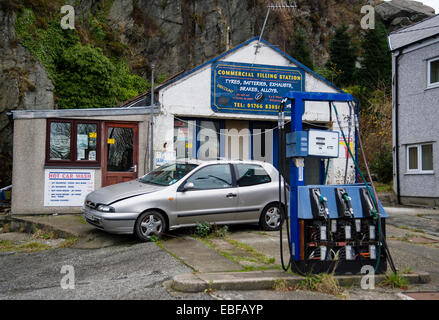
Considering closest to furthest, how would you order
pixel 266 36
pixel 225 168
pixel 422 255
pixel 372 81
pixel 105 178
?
pixel 422 255
pixel 225 168
pixel 105 178
pixel 372 81
pixel 266 36

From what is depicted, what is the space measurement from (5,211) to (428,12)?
47.3m

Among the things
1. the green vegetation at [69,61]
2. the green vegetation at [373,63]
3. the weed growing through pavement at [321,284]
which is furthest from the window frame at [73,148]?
the green vegetation at [373,63]

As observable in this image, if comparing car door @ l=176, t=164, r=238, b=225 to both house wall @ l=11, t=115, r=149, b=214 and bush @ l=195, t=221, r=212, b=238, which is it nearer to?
bush @ l=195, t=221, r=212, b=238

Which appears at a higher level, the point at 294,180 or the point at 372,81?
the point at 372,81

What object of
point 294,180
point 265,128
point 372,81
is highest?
point 372,81

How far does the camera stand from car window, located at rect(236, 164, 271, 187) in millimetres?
9109

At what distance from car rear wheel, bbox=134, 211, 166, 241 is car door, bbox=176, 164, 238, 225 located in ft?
1.20

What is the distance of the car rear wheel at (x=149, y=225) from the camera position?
25.8 ft

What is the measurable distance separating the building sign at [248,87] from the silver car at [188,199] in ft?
12.2

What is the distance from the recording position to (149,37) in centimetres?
3294

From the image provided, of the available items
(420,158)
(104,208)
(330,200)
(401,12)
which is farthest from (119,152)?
(401,12)

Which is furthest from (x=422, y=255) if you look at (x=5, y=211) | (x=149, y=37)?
(x=149, y=37)

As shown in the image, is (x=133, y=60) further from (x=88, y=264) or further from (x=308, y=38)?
(x=88, y=264)

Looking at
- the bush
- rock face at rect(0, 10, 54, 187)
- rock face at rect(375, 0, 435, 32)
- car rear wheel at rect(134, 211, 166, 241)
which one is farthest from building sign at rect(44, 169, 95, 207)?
rock face at rect(375, 0, 435, 32)
